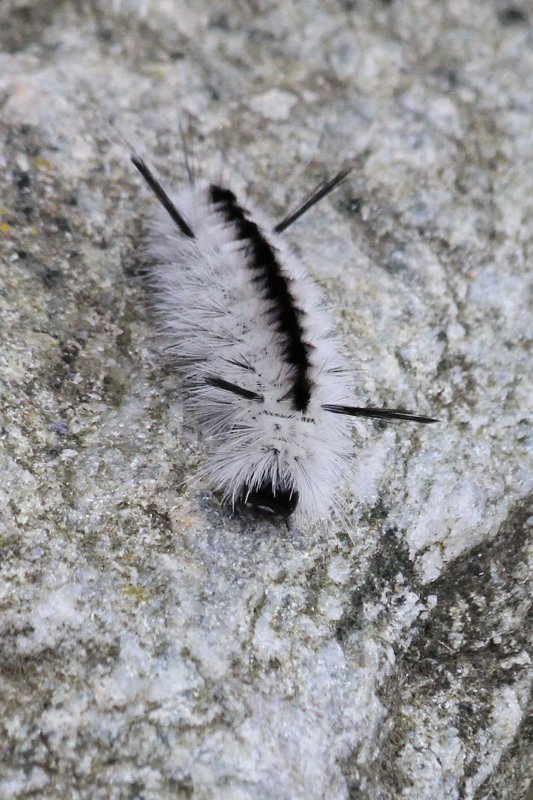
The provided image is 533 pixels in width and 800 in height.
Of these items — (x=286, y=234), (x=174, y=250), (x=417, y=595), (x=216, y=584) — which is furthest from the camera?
(x=286, y=234)

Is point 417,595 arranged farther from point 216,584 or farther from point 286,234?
point 286,234

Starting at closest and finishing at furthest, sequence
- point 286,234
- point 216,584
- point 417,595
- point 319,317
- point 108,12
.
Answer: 1. point 216,584
2. point 417,595
3. point 319,317
4. point 286,234
5. point 108,12

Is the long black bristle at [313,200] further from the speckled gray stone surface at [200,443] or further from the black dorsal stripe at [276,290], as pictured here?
the black dorsal stripe at [276,290]

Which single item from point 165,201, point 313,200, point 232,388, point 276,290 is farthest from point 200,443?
point 313,200

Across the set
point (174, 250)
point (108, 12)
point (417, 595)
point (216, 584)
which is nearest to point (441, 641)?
point (417, 595)

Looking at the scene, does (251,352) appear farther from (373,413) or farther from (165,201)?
(165,201)

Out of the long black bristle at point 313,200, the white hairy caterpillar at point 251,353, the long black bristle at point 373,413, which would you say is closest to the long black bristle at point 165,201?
the white hairy caterpillar at point 251,353
